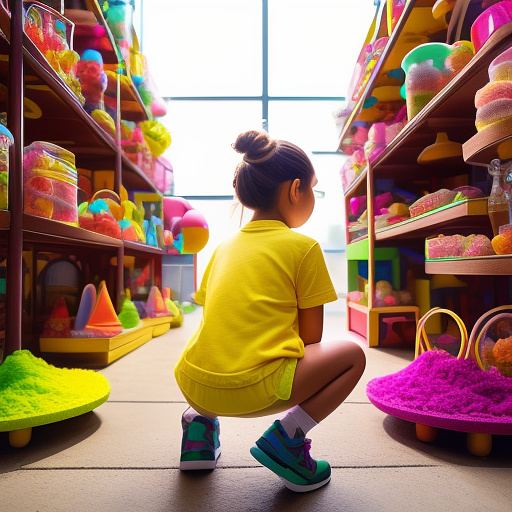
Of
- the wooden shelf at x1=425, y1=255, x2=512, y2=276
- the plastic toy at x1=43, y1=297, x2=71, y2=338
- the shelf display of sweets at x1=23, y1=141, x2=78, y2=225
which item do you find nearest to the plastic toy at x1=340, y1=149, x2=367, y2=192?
the wooden shelf at x1=425, y1=255, x2=512, y2=276

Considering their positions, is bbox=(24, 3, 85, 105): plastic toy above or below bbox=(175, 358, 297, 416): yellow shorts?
above

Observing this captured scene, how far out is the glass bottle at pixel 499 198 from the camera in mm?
1425

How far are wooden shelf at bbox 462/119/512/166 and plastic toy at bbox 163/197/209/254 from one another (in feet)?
9.87

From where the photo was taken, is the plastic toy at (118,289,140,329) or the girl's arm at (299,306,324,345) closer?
the girl's arm at (299,306,324,345)

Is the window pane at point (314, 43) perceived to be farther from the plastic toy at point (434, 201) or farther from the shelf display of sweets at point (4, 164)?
the shelf display of sweets at point (4, 164)

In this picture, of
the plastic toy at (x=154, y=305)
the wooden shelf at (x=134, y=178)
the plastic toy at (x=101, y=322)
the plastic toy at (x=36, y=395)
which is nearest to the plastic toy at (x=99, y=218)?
the plastic toy at (x=101, y=322)

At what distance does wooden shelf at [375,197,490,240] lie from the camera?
1.51 m

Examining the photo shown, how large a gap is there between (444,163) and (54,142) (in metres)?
2.17

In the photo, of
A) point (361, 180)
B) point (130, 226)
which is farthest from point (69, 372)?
point (361, 180)

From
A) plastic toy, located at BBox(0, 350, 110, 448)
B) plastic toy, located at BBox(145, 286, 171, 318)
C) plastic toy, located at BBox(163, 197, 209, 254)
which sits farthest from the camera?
plastic toy, located at BBox(163, 197, 209, 254)

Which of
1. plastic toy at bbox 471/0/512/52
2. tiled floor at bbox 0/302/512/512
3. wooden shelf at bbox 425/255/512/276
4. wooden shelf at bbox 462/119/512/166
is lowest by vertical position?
tiled floor at bbox 0/302/512/512

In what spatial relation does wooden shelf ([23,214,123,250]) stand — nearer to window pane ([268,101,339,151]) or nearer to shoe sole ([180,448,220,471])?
shoe sole ([180,448,220,471])

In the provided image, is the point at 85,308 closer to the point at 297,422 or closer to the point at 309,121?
the point at 297,422

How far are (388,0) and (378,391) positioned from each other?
7.29 ft
